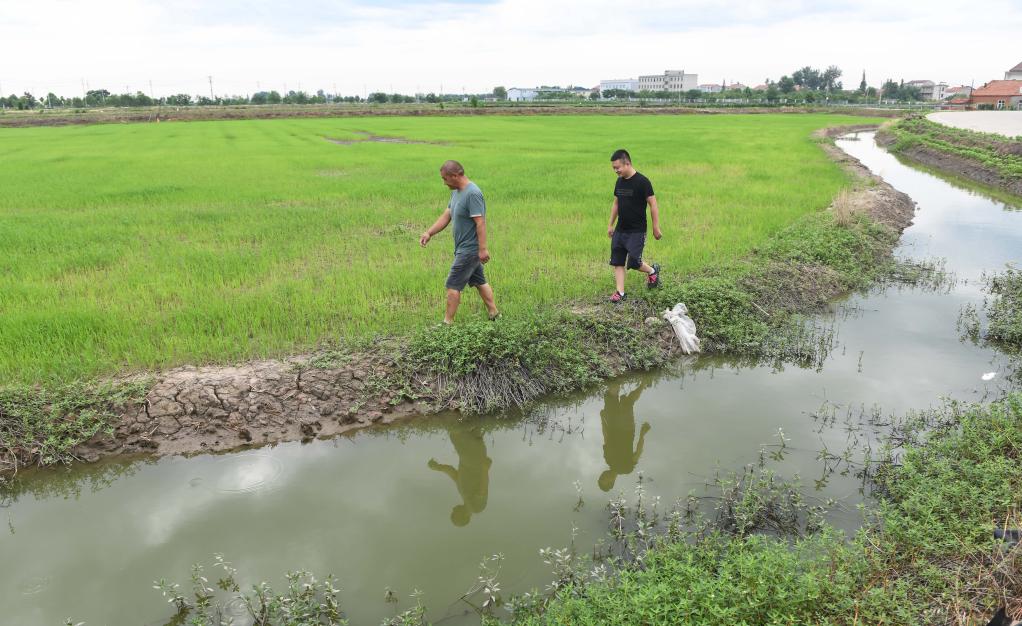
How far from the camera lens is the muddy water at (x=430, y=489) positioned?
3.13 meters

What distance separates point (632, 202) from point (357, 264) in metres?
3.45

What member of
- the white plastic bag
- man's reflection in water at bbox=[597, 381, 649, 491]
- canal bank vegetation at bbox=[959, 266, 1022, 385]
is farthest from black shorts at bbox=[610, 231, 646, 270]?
canal bank vegetation at bbox=[959, 266, 1022, 385]

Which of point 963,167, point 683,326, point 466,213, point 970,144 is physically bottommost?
point 683,326

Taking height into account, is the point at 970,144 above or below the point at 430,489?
above

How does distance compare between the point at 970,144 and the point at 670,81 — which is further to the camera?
the point at 670,81

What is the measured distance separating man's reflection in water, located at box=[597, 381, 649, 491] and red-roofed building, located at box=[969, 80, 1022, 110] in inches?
3085

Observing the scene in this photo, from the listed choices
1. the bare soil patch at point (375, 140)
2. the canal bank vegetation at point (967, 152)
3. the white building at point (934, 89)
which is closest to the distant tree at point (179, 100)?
the bare soil patch at point (375, 140)

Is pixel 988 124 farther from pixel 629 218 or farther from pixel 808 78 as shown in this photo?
pixel 808 78

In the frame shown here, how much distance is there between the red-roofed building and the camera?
207ft

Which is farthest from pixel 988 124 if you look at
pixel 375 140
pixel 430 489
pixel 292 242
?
pixel 430 489

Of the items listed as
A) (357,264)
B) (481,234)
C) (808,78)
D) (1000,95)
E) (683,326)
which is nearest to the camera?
(481,234)

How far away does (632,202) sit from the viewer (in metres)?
5.95

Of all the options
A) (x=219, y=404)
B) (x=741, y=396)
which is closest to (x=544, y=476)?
(x=741, y=396)

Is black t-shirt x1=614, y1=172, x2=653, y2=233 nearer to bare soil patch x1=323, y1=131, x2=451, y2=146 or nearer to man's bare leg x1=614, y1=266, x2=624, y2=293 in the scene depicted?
man's bare leg x1=614, y1=266, x2=624, y2=293
